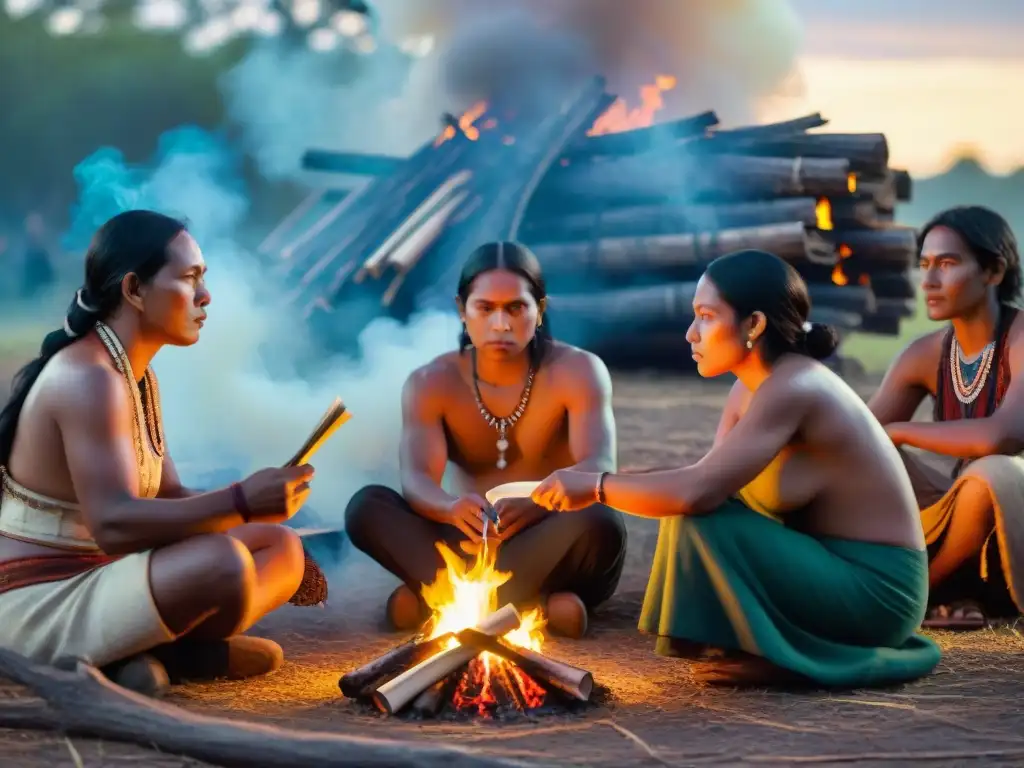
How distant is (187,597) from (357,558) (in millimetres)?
2418

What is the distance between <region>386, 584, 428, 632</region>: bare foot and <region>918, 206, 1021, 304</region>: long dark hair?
2.47 meters

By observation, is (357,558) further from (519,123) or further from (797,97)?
(797,97)

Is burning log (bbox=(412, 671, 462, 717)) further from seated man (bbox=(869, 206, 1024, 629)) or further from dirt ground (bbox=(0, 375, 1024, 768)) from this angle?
seated man (bbox=(869, 206, 1024, 629))

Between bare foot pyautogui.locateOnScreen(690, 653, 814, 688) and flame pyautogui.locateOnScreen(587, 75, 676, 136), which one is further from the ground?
flame pyautogui.locateOnScreen(587, 75, 676, 136)

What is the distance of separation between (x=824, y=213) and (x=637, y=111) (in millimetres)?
2706

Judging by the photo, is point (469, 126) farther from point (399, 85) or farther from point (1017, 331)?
point (1017, 331)

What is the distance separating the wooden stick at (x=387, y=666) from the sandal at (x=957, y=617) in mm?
2001

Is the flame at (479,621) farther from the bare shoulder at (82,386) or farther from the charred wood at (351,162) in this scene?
the charred wood at (351,162)

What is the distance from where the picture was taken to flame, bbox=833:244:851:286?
13281 millimetres

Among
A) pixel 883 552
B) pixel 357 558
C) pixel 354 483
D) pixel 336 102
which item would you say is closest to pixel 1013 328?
pixel 883 552

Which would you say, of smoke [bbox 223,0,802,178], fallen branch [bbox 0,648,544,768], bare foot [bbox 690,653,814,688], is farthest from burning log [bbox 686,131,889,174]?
fallen branch [bbox 0,648,544,768]

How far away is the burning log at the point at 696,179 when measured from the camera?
40.9ft

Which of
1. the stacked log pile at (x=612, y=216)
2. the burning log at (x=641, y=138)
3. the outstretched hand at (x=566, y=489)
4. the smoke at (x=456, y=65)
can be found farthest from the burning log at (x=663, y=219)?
the outstretched hand at (x=566, y=489)

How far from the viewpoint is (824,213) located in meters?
12.9
